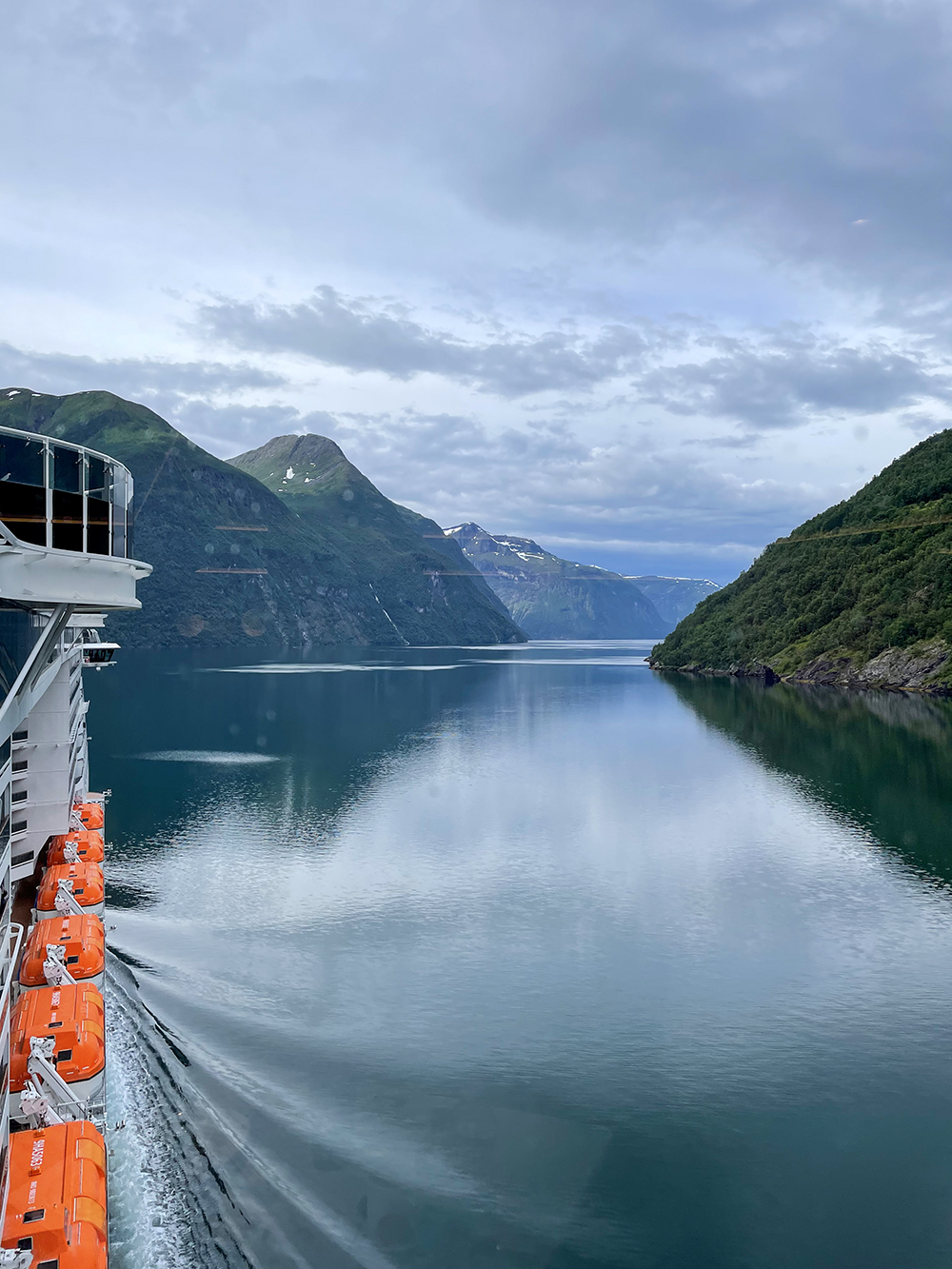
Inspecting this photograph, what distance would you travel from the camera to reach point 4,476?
1998 cm

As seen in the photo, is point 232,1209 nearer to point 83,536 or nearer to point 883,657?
point 83,536

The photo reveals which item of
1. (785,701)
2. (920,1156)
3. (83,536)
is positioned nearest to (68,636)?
(83,536)

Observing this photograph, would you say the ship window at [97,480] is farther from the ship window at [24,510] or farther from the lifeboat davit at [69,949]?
the lifeboat davit at [69,949]

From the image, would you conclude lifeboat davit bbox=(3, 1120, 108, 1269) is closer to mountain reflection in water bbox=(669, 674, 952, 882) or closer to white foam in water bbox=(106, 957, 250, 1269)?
white foam in water bbox=(106, 957, 250, 1269)

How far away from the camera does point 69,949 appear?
95.6 feet

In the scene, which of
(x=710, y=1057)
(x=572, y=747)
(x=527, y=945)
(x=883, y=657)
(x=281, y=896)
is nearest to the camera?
(x=710, y=1057)

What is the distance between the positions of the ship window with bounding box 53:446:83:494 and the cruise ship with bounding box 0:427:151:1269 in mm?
34

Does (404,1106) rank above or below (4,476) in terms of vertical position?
below

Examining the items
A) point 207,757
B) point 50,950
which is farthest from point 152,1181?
point 207,757

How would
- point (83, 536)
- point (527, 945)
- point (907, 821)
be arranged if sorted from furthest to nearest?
1. point (907, 821)
2. point (527, 945)
3. point (83, 536)

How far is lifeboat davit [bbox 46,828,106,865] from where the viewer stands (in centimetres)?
3834

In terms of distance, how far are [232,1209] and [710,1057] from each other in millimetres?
17036

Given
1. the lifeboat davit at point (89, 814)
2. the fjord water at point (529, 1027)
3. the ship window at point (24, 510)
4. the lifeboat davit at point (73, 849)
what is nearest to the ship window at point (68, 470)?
the ship window at point (24, 510)

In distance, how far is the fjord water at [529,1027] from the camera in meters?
22.3
